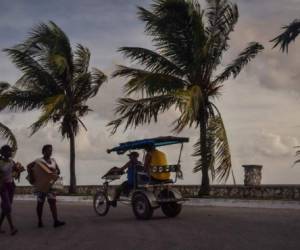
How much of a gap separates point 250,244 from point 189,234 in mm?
1680

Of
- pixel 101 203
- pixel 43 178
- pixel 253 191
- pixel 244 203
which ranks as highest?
pixel 43 178

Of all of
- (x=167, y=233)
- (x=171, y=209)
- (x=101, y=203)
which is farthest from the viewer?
(x=101, y=203)

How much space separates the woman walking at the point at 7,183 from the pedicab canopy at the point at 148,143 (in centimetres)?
346

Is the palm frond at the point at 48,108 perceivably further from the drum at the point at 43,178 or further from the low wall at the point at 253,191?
the drum at the point at 43,178

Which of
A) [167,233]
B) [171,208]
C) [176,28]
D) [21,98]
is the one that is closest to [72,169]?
[21,98]

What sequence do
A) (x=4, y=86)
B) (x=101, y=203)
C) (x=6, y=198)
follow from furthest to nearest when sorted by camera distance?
(x=4, y=86)
(x=101, y=203)
(x=6, y=198)

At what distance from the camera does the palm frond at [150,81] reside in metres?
23.3

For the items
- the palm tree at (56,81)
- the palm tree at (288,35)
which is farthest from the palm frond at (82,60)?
the palm tree at (288,35)

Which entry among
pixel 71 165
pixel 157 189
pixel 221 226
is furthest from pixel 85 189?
pixel 221 226

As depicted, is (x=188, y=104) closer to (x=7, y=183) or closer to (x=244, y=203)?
(x=244, y=203)

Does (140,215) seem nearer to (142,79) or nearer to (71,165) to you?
(142,79)

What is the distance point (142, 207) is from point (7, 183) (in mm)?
3522

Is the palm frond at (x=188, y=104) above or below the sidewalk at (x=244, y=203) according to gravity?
above

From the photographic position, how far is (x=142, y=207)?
14.9 metres
